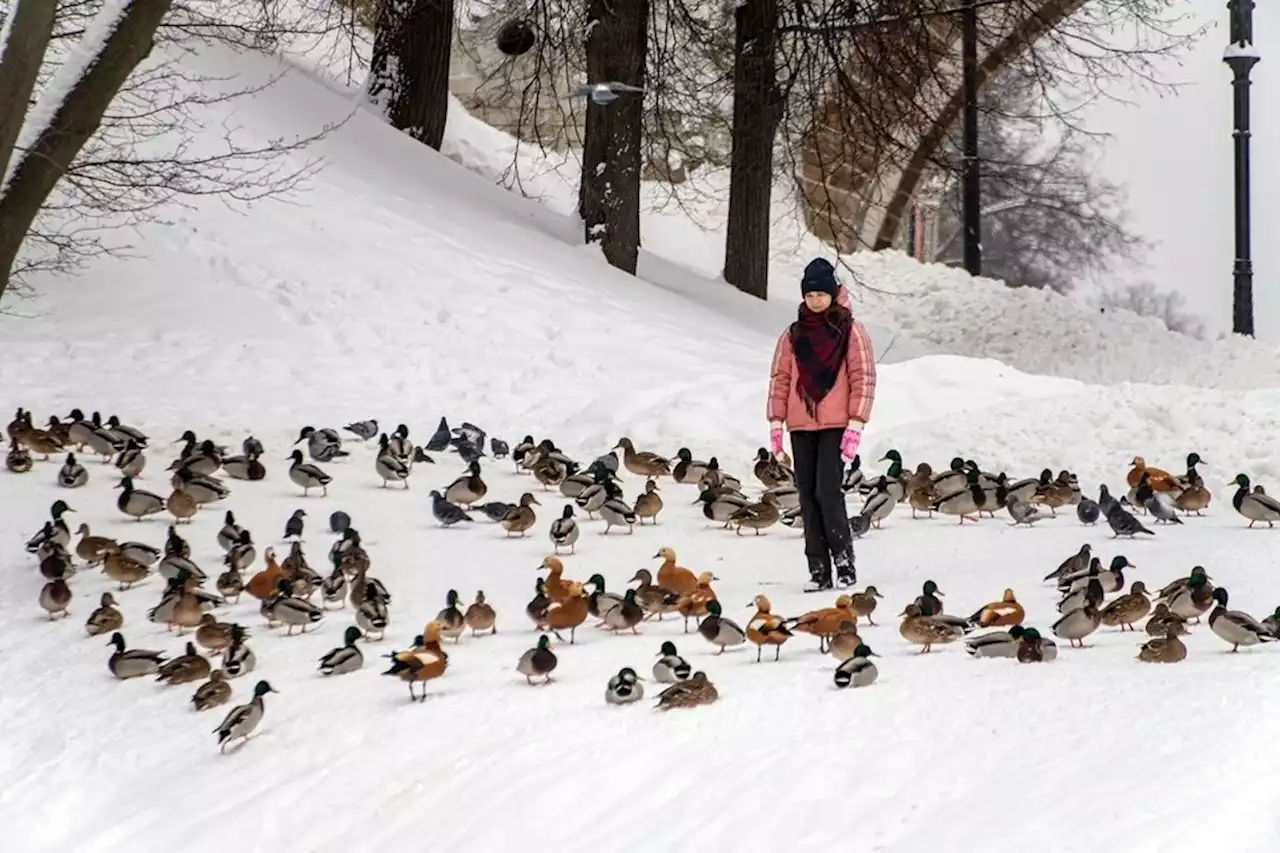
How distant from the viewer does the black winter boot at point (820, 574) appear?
10.4m

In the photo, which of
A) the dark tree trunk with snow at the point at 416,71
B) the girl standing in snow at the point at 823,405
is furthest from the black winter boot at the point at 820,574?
the dark tree trunk with snow at the point at 416,71

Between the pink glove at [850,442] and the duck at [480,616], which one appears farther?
the pink glove at [850,442]

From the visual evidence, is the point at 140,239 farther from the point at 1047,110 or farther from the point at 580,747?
the point at 1047,110

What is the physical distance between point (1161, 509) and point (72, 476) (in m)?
7.75

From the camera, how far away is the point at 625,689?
25.7 feet

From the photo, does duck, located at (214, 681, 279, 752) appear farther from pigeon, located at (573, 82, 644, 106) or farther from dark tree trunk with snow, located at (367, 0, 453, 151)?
dark tree trunk with snow, located at (367, 0, 453, 151)

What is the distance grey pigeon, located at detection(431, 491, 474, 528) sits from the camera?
487 inches

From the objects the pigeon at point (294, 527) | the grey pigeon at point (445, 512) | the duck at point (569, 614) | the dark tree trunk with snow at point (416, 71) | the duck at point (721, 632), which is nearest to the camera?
the duck at point (721, 632)

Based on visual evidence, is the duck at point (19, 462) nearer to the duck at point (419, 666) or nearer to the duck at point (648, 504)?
the duck at point (648, 504)

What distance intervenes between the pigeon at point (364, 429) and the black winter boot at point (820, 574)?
5.46 m

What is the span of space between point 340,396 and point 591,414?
7.41 feet

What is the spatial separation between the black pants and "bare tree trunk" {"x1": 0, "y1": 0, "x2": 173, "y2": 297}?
4.42 metres

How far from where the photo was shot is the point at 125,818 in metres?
7.64

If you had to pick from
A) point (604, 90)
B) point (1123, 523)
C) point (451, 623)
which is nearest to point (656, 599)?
point (451, 623)
